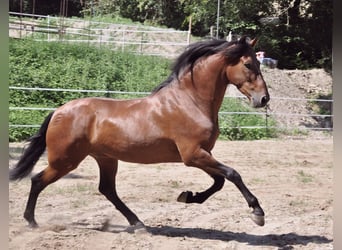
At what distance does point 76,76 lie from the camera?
49.0 ft

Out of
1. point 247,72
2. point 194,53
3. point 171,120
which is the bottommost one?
point 171,120

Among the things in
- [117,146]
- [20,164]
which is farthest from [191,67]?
[20,164]

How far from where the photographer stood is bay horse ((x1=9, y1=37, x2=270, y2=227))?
4328mm

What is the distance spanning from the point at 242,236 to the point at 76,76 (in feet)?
36.8

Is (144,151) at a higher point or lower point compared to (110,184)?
higher

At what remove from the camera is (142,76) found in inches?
640

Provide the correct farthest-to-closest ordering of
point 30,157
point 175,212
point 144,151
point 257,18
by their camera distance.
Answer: point 257,18
point 175,212
point 30,157
point 144,151

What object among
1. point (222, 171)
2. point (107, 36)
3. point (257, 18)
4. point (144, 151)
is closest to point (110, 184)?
point (144, 151)

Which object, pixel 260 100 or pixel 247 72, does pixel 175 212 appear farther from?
pixel 247 72

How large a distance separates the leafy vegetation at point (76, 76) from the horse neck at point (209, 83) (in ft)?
25.4

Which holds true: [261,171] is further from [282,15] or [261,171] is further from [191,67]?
[282,15]

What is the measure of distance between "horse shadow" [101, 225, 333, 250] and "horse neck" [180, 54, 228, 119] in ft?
3.83

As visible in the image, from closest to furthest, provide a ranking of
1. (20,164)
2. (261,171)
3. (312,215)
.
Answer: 1. (20,164)
2. (312,215)
3. (261,171)

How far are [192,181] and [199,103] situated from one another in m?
3.29
